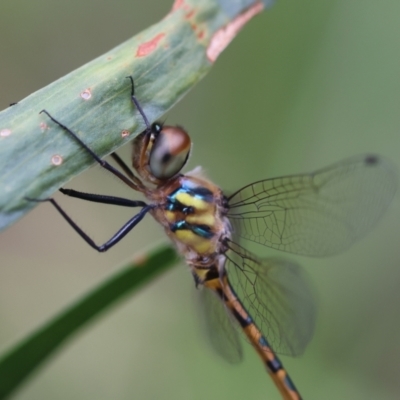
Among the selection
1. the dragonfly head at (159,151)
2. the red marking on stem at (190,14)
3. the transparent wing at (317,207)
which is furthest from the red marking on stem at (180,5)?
the transparent wing at (317,207)

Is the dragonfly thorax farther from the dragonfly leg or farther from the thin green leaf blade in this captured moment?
the thin green leaf blade

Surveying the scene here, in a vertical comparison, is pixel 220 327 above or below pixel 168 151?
below

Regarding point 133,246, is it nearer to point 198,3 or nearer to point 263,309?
point 263,309

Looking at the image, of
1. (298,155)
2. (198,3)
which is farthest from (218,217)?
(298,155)

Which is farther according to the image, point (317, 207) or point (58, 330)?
point (317, 207)

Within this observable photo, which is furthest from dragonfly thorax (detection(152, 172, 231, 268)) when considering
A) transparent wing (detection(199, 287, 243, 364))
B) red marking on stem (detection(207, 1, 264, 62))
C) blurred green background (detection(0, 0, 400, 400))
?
blurred green background (detection(0, 0, 400, 400))

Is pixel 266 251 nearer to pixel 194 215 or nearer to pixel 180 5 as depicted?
pixel 194 215

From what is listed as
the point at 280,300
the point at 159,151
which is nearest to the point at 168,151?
the point at 159,151
